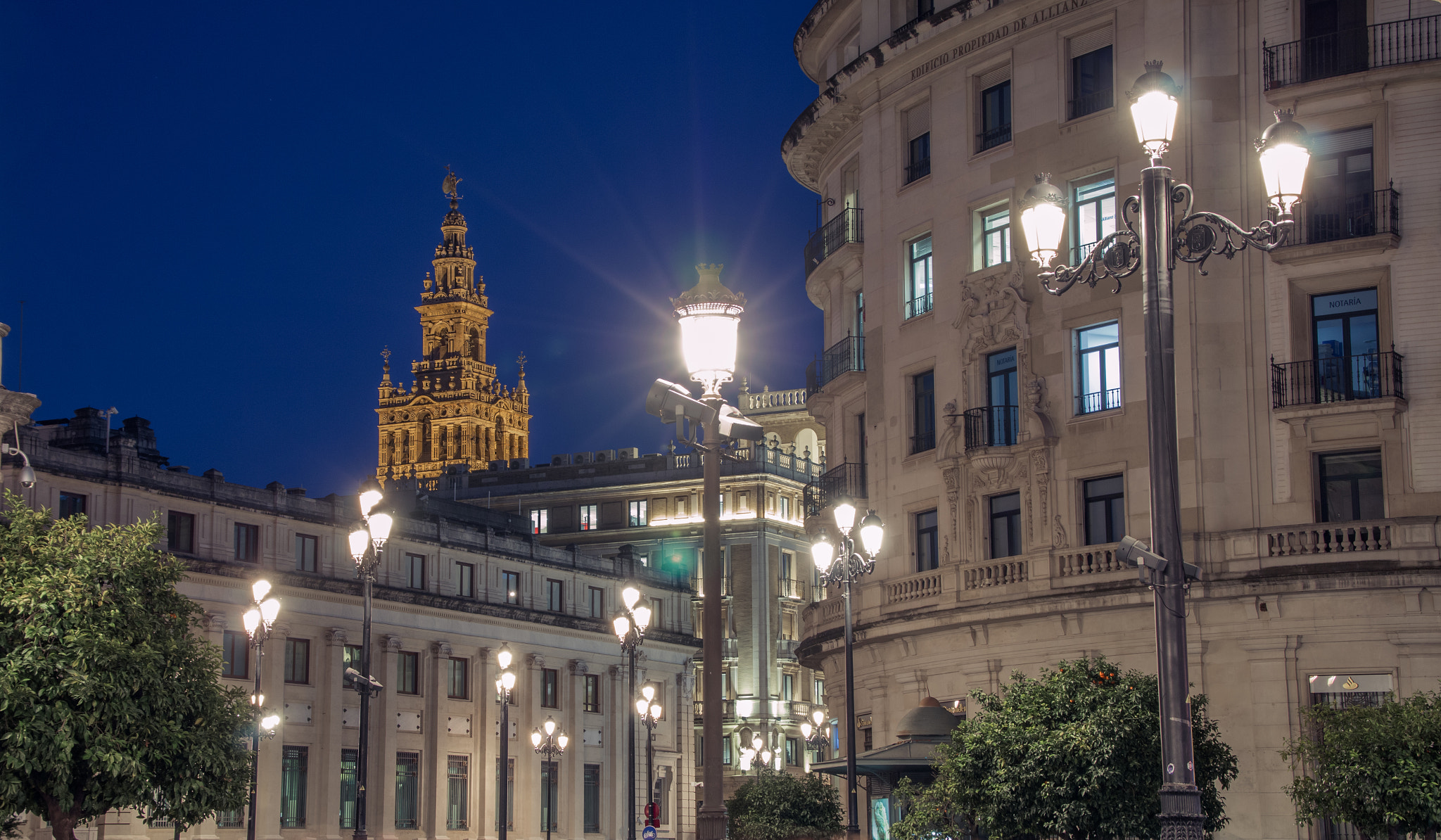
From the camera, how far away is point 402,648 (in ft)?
250

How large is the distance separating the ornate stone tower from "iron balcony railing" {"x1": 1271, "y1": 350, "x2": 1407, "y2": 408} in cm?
14097

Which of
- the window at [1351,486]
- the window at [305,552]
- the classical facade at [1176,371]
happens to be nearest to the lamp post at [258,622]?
the classical facade at [1176,371]

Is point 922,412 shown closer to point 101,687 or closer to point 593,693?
point 101,687

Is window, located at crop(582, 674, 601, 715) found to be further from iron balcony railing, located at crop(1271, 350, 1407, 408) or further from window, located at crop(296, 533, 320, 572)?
iron balcony railing, located at crop(1271, 350, 1407, 408)

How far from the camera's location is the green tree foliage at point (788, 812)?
42.1 meters

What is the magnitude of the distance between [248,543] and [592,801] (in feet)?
85.0

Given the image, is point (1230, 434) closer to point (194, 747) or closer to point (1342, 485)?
point (1342, 485)

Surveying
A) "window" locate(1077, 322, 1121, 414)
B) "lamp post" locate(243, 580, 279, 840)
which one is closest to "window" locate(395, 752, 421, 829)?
"lamp post" locate(243, 580, 279, 840)

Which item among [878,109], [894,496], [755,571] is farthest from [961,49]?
[755,571]

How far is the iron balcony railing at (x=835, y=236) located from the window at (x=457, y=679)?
36.3 meters

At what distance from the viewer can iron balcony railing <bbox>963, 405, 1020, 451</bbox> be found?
39219mm

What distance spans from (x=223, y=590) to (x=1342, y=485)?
45655 mm

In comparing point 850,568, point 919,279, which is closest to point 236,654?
point 919,279

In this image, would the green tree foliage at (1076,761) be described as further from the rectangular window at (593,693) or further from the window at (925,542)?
the rectangular window at (593,693)
